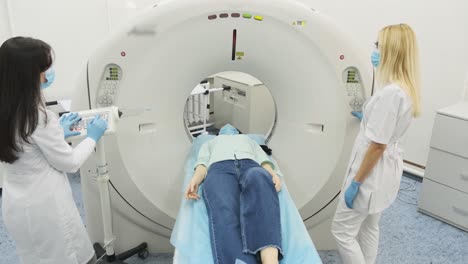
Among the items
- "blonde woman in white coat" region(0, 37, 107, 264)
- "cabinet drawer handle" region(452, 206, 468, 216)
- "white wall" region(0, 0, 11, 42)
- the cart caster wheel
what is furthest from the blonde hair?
"white wall" region(0, 0, 11, 42)

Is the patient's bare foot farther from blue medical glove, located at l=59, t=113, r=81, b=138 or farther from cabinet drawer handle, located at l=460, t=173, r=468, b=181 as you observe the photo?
cabinet drawer handle, located at l=460, t=173, r=468, b=181

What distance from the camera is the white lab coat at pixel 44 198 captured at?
1.18m

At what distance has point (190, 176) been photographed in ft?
5.65

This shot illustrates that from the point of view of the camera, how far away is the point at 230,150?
1.76 m

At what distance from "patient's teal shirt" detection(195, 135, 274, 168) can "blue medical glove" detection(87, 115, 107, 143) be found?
1.46 ft

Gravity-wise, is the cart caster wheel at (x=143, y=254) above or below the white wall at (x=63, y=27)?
below

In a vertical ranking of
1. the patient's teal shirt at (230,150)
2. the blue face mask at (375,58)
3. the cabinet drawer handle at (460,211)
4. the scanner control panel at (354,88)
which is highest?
the blue face mask at (375,58)

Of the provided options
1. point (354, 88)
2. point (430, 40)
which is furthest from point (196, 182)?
point (430, 40)

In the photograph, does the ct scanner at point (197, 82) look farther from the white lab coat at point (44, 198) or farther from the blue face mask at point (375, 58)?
the white lab coat at point (44, 198)

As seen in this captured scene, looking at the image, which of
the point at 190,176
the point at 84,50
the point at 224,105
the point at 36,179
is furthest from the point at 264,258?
the point at 224,105

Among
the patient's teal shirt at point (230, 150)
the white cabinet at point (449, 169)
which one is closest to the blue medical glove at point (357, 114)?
the patient's teal shirt at point (230, 150)

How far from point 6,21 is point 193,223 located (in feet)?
5.54

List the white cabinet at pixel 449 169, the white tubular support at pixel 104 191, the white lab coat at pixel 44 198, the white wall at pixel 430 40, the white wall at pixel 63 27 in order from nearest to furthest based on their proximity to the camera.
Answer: the white lab coat at pixel 44 198 → the white tubular support at pixel 104 191 → the white cabinet at pixel 449 169 → the white wall at pixel 63 27 → the white wall at pixel 430 40

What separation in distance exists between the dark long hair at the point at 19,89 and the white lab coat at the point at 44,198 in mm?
34
